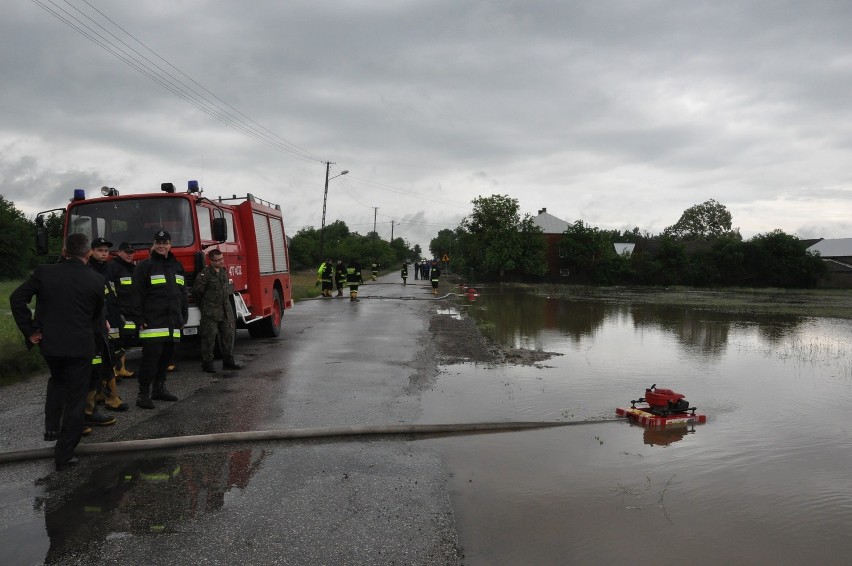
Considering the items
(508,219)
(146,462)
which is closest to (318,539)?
(146,462)

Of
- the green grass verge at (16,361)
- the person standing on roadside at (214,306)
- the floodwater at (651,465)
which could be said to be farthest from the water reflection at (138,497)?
the green grass verge at (16,361)

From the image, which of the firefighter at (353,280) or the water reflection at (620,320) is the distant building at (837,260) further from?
the firefighter at (353,280)

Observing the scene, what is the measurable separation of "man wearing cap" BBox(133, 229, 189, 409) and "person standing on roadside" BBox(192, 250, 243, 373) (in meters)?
1.53

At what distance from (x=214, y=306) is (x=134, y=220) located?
179cm

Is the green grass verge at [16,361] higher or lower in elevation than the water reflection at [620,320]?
higher

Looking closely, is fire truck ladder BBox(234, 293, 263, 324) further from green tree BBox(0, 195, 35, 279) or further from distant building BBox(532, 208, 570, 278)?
distant building BBox(532, 208, 570, 278)

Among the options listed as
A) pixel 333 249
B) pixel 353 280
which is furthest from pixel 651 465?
pixel 333 249

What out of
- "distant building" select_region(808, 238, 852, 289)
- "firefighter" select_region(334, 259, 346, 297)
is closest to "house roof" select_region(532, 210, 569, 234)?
"distant building" select_region(808, 238, 852, 289)

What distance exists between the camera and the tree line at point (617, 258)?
51562 mm

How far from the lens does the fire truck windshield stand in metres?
9.07

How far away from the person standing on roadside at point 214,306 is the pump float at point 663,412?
5.40 meters

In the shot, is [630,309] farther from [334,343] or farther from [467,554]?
[467,554]

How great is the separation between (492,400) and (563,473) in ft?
8.20

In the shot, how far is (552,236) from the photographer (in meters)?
65.5
